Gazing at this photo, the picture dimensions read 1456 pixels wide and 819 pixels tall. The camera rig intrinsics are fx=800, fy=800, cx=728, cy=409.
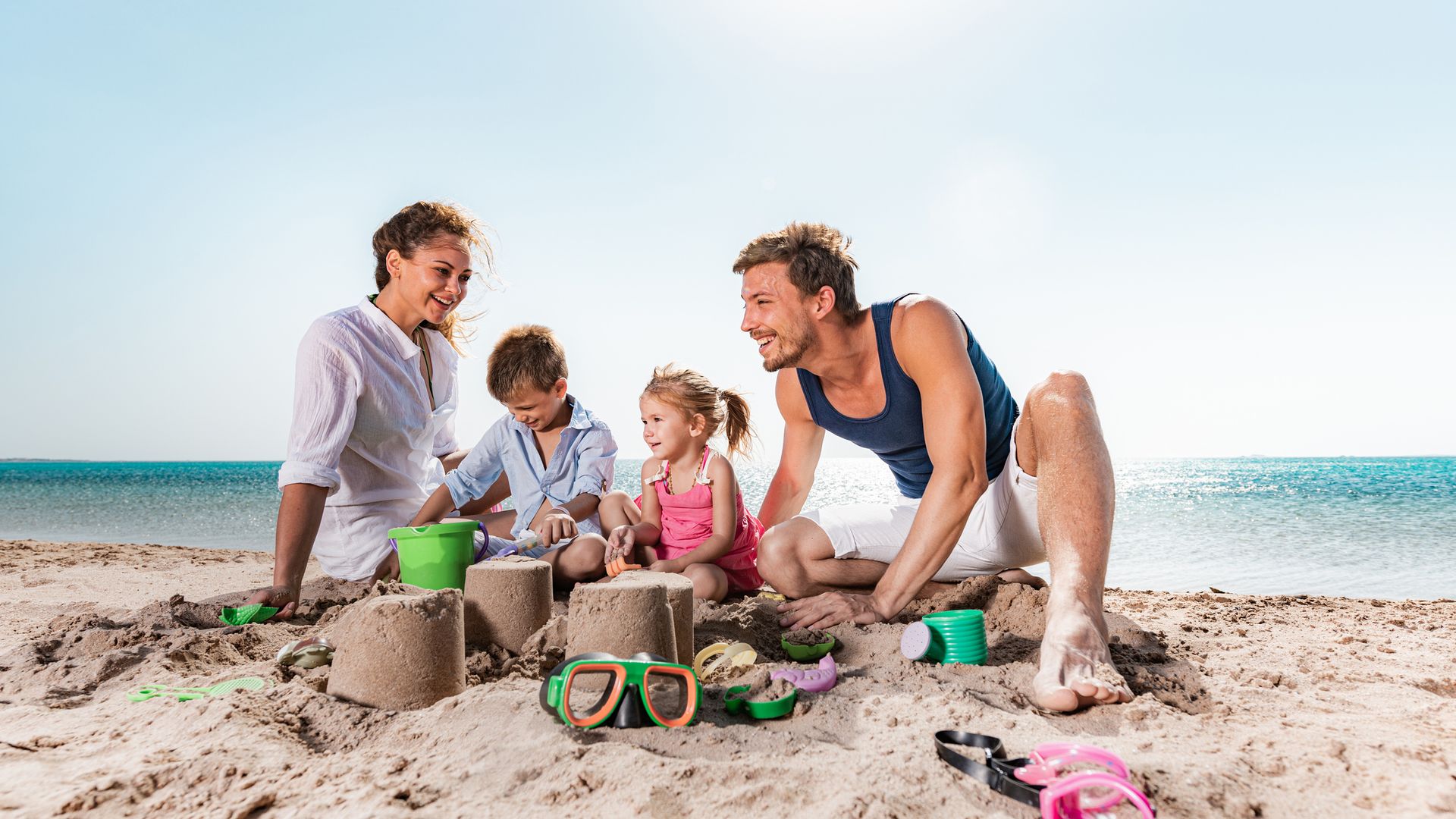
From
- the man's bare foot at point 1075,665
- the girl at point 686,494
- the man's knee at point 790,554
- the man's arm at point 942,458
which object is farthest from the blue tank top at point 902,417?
the man's bare foot at point 1075,665

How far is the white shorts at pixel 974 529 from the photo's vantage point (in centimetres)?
315

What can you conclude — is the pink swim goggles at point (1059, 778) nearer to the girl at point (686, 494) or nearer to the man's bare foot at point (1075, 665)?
the man's bare foot at point (1075, 665)

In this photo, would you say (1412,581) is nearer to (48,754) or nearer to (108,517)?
(48,754)

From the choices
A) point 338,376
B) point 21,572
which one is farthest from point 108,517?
point 338,376

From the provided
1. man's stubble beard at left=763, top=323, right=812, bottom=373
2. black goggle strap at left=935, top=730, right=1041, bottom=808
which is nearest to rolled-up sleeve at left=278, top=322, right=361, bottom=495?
man's stubble beard at left=763, top=323, right=812, bottom=373

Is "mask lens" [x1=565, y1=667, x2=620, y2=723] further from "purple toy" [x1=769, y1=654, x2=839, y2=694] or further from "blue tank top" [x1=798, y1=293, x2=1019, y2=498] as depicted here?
"blue tank top" [x1=798, y1=293, x2=1019, y2=498]

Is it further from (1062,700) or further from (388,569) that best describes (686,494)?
(1062,700)

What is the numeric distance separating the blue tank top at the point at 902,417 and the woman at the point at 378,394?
67.9 inches

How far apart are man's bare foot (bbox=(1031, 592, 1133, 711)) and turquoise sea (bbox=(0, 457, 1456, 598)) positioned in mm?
1733

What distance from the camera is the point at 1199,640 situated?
287 cm

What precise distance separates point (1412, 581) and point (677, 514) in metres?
5.69

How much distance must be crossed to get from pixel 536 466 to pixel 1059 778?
3410mm

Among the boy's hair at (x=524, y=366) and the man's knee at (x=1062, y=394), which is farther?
the boy's hair at (x=524, y=366)

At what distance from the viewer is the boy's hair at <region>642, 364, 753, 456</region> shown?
153 inches
